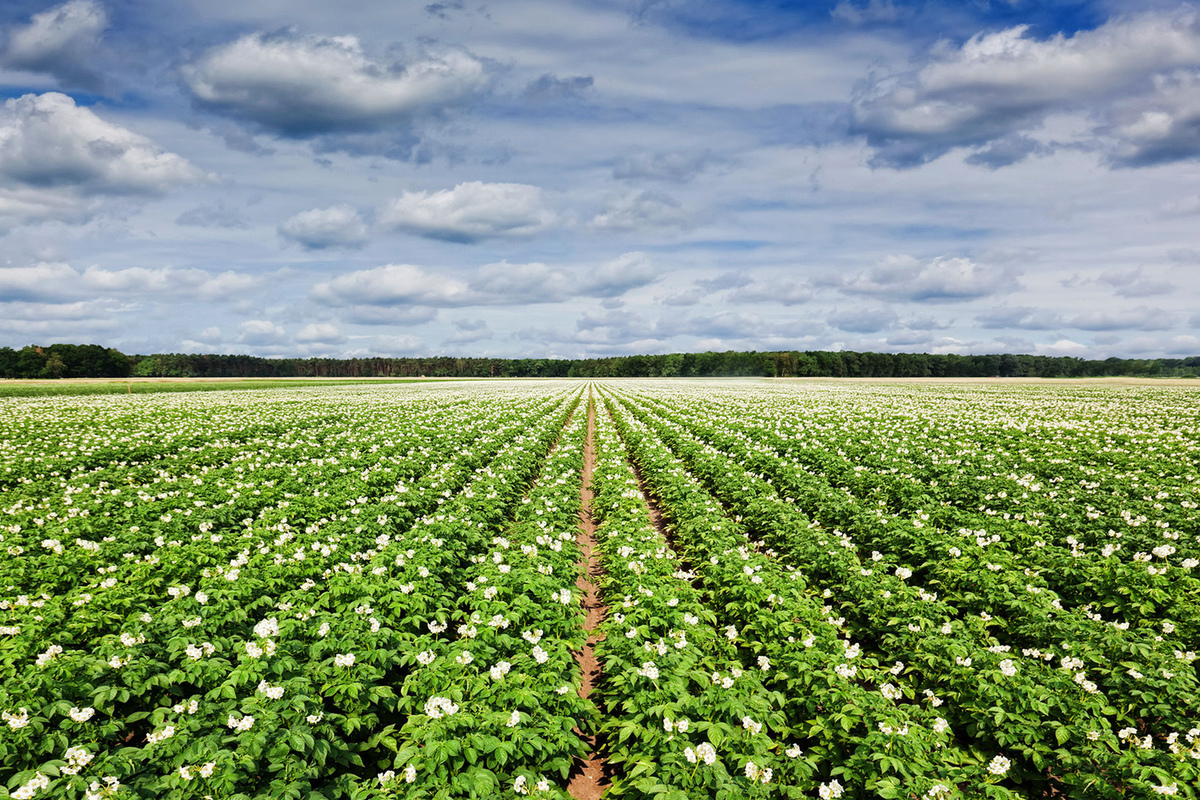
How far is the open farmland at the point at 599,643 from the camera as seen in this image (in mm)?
4441

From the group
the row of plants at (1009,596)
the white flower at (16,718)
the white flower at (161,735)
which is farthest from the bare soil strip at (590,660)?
the white flower at (16,718)

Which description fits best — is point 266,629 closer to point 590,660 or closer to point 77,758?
point 77,758

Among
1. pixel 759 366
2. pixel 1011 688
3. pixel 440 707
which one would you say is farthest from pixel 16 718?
pixel 759 366

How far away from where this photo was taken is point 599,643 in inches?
264

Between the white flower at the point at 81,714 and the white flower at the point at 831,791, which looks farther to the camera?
the white flower at the point at 81,714

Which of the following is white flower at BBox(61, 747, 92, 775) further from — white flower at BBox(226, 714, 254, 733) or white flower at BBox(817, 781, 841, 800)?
white flower at BBox(817, 781, 841, 800)

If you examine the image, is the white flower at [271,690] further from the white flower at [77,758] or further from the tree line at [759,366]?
the tree line at [759,366]

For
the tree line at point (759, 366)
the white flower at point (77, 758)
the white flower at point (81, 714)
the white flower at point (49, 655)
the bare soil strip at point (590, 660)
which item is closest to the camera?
the white flower at point (77, 758)

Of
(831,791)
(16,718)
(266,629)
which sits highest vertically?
(266,629)

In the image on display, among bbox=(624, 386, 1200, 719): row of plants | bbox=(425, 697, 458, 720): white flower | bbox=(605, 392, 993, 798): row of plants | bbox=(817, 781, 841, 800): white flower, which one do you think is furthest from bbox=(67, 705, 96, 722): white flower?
bbox=(624, 386, 1200, 719): row of plants

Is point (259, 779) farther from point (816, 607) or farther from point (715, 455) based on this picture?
point (715, 455)

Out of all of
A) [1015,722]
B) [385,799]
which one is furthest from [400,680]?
[1015,722]

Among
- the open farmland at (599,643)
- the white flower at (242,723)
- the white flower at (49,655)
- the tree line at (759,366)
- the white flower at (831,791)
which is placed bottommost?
the white flower at (831,791)

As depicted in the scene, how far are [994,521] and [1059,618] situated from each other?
4.49 m
